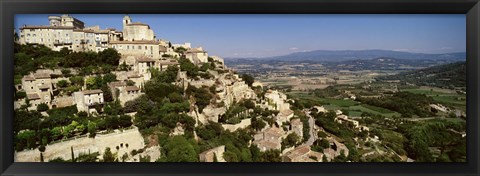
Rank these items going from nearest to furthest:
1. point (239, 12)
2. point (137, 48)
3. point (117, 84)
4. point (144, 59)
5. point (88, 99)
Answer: point (239, 12) < point (88, 99) < point (117, 84) < point (137, 48) < point (144, 59)

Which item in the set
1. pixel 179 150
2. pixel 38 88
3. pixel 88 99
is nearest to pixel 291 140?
pixel 179 150

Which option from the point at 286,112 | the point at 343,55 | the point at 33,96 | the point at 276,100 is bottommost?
the point at 286,112

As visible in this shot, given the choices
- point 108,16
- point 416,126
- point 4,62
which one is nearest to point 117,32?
point 108,16

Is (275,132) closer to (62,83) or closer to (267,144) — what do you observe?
(267,144)

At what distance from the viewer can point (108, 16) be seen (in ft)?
6.64

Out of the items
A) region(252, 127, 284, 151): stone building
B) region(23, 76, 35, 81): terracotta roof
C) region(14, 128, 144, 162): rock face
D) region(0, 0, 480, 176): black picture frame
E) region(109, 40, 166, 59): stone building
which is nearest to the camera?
region(0, 0, 480, 176): black picture frame

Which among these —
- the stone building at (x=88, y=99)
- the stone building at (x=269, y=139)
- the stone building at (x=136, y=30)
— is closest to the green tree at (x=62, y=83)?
the stone building at (x=88, y=99)

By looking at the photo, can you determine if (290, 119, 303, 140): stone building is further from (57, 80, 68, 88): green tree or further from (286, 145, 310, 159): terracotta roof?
(57, 80, 68, 88): green tree

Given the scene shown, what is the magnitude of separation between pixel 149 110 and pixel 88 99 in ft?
1.61

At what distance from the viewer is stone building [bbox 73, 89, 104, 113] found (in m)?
2.42

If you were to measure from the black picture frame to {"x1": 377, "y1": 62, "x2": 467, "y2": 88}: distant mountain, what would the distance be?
24cm

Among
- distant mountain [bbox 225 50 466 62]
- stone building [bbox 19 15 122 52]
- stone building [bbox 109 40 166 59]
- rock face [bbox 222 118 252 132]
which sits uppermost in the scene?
stone building [bbox 19 15 122 52]

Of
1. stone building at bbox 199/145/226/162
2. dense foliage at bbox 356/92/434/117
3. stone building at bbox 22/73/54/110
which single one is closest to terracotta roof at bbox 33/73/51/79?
stone building at bbox 22/73/54/110

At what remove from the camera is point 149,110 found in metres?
2.51
